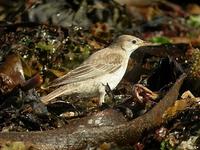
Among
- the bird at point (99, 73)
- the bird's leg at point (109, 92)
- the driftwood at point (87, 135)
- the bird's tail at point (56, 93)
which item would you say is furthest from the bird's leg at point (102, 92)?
the driftwood at point (87, 135)

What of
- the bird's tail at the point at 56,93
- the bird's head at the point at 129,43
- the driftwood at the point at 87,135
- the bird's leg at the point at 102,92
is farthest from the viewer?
the bird's head at the point at 129,43

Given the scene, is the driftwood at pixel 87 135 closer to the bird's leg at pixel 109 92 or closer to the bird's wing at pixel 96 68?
the bird's leg at pixel 109 92

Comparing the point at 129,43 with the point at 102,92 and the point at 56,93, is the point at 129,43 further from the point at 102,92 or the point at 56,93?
the point at 56,93

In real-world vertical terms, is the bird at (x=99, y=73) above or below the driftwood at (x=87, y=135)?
below

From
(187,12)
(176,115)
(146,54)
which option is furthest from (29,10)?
(176,115)

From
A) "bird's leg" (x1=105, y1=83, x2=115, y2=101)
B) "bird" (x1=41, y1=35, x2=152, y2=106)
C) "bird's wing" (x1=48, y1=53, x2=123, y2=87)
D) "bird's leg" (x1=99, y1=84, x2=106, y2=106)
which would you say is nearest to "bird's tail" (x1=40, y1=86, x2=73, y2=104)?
"bird" (x1=41, y1=35, x2=152, y2=106)

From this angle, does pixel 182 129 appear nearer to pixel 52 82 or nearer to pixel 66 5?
pixel 52 82

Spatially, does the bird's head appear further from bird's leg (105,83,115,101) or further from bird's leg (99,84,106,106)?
bird's leg (105,83,115,101)

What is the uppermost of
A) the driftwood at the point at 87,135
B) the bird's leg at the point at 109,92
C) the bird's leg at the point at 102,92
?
the driftwood at the point at 87,135
